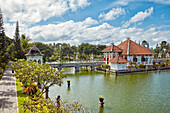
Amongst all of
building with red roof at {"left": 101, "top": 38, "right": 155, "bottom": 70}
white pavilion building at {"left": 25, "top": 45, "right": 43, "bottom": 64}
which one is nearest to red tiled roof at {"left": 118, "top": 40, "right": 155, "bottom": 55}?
building with red roof at {"left": 101, "top": 38, "right": 155, "bottom": 70}

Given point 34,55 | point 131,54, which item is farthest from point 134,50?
point 34,55

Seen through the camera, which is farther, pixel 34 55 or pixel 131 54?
pixel 131 54

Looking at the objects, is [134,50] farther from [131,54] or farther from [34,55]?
[34,55]

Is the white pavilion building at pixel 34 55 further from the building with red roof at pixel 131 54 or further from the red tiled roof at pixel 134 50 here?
the red tiled roof at pixel 134 50

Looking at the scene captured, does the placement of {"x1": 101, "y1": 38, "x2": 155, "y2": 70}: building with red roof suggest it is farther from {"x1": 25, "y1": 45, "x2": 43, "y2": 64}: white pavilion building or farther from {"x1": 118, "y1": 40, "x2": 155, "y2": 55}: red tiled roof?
{"x1": 25, "y1": 45, "x2": 43, "y2": 64}: white pavilion building

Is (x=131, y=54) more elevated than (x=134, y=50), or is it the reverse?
(x=134, y=50)

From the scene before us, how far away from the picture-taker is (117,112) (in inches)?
458

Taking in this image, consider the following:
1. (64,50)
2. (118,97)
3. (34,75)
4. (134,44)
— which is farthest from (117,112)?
(64,50)

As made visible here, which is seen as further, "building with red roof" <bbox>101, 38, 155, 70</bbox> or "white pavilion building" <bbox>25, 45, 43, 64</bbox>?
"building with red roof" <bbox>101, 38, 155, 70</bbox>

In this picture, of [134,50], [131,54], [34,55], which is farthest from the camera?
[134,50]

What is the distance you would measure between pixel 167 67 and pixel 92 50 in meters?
37.2

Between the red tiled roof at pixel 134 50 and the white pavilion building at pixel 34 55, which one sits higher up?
the red tiled roof at pixel 134 50

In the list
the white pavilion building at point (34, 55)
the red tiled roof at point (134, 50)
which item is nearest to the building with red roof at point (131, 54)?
the red tiled roof at point (134, 50)

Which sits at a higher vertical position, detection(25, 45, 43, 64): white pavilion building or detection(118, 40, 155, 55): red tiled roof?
detection(118, 40, 155, 55): red tiled roof
